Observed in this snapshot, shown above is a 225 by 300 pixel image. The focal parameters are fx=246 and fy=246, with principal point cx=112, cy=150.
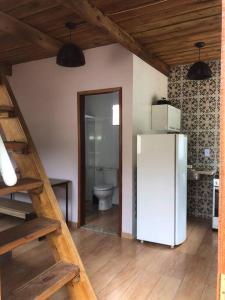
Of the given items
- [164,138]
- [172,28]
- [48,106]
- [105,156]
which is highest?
[172,28]

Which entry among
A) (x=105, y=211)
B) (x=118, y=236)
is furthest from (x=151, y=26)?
(x=105, y=211)

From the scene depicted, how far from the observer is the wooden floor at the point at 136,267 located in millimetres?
2238

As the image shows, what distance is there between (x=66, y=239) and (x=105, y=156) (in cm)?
380

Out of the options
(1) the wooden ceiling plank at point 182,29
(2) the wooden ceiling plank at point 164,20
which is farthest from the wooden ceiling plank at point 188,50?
(2) the wooden ceiling plank at point 164,20

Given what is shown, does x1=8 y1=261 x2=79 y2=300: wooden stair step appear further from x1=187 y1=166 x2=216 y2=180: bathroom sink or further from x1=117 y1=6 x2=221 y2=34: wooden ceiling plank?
x1=187 y1=166 x2=216 y2=180: bathroom sink

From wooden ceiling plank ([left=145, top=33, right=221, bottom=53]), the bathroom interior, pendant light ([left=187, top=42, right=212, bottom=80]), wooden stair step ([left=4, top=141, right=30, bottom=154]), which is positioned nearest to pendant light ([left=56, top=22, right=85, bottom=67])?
wooden ceiling plank ([left=145, top=33, right=221, bottom=53])

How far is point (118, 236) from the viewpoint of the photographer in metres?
3.51

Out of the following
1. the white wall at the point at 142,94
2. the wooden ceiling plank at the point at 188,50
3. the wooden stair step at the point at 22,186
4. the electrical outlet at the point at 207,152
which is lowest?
the wooden stair step at the point at 22,186

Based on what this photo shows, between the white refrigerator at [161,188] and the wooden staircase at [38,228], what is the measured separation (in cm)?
176

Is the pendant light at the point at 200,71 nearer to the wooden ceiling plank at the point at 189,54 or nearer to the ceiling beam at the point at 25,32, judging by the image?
the wooden ceiling plank at the point at 189,54

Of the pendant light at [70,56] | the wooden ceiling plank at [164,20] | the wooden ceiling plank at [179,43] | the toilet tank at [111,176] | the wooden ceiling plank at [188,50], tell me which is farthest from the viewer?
the toilet tank at [111,176]

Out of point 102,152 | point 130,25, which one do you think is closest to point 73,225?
point 102,152

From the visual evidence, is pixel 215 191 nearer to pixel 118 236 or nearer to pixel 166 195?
pixel 166 195

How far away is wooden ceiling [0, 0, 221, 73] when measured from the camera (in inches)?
94.8
